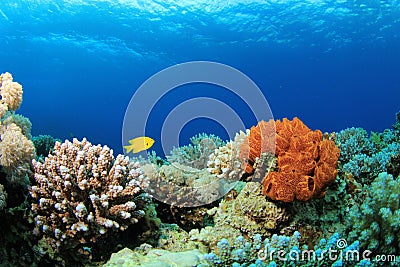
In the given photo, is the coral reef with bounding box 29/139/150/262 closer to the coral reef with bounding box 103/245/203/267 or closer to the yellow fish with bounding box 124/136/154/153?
the coral reef with bounding box 103/245/203/267

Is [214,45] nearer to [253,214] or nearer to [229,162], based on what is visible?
[229,162]

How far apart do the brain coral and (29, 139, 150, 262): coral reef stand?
5.04 feet

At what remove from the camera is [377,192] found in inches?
118

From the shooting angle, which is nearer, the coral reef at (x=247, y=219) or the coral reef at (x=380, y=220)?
the coral reef at (x=380, y=220)

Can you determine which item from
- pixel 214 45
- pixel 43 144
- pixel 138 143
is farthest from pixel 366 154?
pixel 214 45

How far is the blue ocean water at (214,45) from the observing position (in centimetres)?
2817

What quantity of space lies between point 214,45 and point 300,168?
37414mm

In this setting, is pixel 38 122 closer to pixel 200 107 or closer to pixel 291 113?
pixel 291 113

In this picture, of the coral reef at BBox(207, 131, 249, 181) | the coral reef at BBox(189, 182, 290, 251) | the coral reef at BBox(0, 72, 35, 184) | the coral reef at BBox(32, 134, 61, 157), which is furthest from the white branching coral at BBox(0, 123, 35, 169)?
the coral reef at BBox(32, 134, 61, 157)

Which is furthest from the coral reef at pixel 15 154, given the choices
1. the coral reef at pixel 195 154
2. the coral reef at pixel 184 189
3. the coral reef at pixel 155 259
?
the coral reef at pixel 195 154

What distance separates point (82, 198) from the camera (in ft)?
10.6

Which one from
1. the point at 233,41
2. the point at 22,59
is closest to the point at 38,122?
the point at 22,59

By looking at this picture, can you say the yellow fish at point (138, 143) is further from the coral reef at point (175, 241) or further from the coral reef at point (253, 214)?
the coral reef at point (253, 214)

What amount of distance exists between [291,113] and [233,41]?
1871 inches
